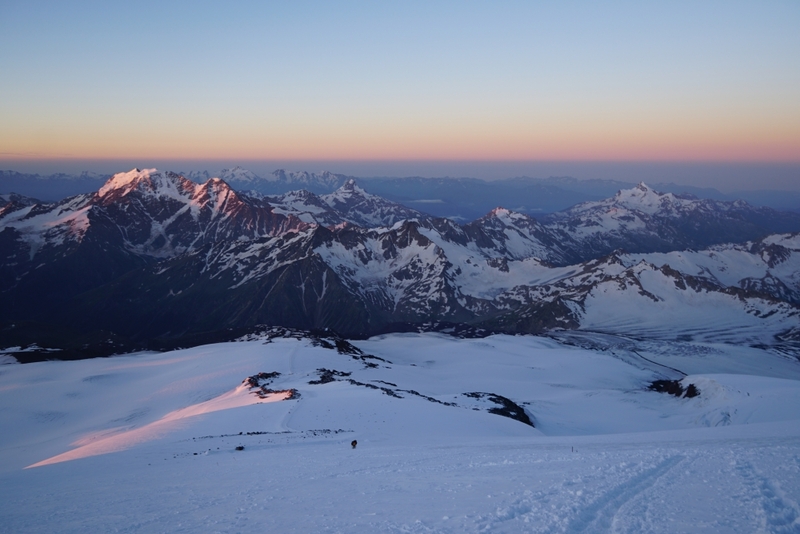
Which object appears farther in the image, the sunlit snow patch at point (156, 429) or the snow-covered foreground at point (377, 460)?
the sunlit snow patch at point (156, 429)

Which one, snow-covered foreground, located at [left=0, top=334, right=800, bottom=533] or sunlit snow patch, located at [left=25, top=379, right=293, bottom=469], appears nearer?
snow-covered foreground, located at [left=0, top=334, right=800, bottom=533]

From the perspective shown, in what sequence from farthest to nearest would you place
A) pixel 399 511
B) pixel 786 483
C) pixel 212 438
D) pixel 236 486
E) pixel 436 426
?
pixel 436 426 < pixel 212 438 < pixel 236 486 < pixel 786 483 < pixel 399 511

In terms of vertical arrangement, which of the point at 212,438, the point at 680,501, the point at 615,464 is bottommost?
the point at 212,438

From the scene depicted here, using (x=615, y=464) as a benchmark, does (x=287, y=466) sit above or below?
below

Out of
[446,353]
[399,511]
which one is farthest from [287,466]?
[446,353]

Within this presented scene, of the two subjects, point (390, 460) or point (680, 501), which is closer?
point (680, 501)

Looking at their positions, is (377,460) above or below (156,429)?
above

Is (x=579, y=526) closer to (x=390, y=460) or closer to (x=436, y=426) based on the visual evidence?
(x=390, y=460)

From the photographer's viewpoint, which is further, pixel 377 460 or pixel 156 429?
pixel 156 429
